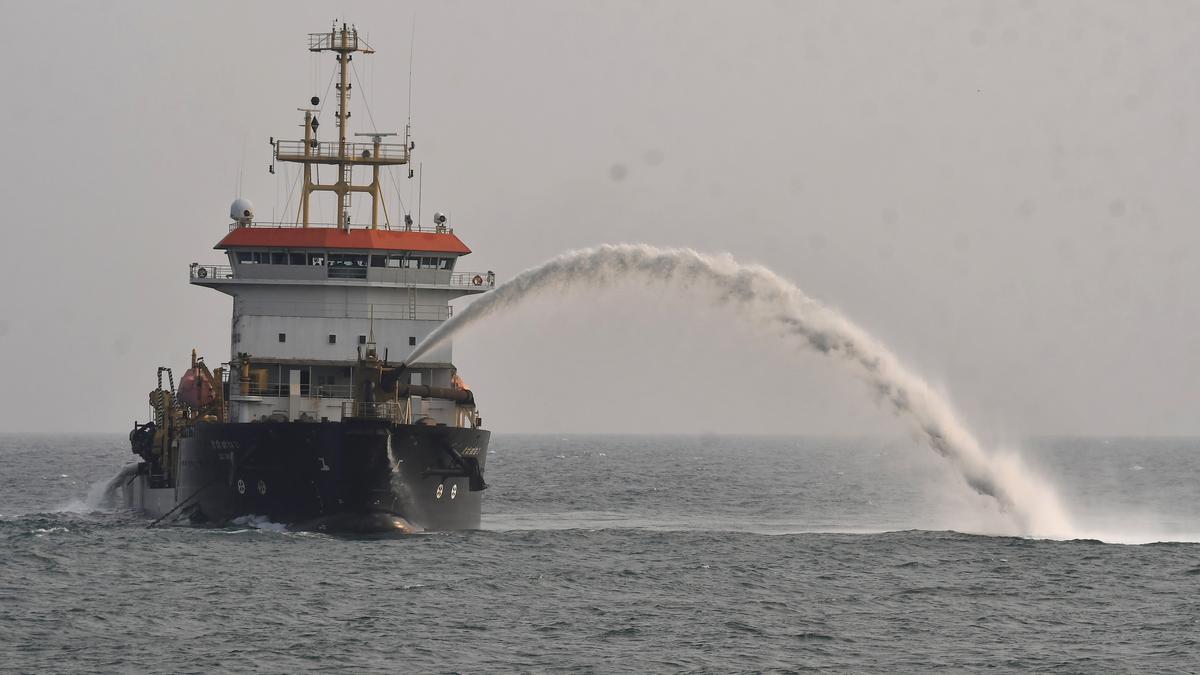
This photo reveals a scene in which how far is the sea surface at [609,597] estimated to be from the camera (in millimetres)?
34500

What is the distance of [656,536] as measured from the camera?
5888 centimetres

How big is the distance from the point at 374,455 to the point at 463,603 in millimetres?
10995

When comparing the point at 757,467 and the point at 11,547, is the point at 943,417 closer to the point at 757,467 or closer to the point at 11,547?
the point at 11,547

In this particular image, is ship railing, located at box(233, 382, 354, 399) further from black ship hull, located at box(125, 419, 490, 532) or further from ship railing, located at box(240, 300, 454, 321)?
ship railing, located at box(240, 300, 454, 321)

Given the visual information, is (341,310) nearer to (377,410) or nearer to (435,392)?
(435,392)

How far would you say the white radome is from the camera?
61.7 meters

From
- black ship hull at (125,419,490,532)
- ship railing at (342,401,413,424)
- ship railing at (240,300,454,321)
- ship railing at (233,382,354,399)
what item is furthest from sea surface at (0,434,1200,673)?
ship railing at (240,300,454,321)

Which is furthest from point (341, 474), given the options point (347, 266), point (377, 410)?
point (347, 266)

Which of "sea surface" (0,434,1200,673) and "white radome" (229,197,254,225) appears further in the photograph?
"white radome" (229,197,254,225)

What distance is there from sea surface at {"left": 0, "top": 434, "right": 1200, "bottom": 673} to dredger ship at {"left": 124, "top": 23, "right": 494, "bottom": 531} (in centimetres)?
138

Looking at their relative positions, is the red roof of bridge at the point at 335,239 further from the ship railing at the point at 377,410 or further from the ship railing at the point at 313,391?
the ship railing at the point at 377,410

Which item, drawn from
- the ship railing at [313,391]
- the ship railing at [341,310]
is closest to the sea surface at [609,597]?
the ship railing at [313,391]

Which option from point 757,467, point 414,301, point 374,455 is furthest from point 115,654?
point 757,467

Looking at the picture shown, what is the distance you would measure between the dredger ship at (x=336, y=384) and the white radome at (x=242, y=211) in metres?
0.14
